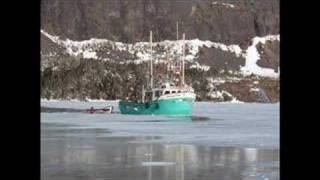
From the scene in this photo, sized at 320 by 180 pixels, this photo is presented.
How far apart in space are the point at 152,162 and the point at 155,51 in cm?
16387

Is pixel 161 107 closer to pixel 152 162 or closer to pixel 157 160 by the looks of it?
pixel 157 160

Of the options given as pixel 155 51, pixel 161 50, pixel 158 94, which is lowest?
pixel 158 94

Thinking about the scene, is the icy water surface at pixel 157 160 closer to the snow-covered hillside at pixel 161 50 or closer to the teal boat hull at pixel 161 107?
the teal boat hull at pixel 161 107

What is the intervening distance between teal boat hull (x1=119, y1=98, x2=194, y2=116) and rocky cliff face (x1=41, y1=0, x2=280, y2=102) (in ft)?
258

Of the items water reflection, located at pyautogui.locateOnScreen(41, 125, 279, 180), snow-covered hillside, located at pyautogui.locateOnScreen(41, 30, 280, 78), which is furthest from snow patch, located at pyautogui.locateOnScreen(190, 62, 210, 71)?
water reflection, located at pyautogui.locateOnScreen(41, 125, 279, 180)

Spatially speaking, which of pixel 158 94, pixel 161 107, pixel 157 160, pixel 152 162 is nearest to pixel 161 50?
pixel 158 94

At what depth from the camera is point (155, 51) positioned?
577ft

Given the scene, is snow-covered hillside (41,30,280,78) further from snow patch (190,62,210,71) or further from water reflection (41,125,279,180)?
water reflection (41,125,279,180)

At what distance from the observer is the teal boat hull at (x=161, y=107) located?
50025mm

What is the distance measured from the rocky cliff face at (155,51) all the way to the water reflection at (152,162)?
112292 mm
